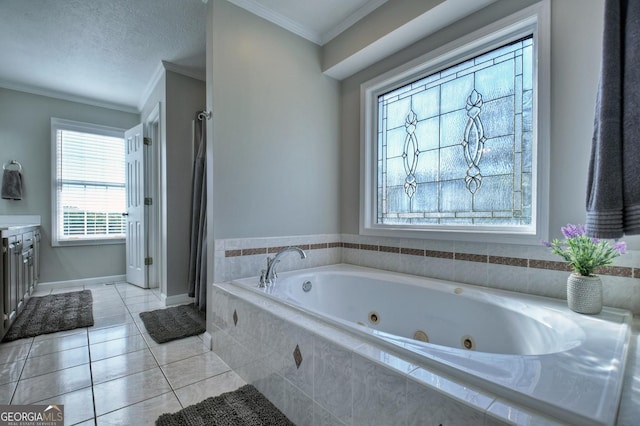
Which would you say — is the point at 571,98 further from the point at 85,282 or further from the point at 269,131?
the point at 85,282

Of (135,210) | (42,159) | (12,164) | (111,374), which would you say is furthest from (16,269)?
(42,159)

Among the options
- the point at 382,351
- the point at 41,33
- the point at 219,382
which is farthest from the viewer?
the point at 41,33

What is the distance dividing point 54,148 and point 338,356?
440cm

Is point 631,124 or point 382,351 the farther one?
point 382,351

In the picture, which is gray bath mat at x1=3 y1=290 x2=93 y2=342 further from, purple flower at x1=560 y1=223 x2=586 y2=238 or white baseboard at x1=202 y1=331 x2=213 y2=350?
purple flower at x1=560 y1=223 x2=586 y2=238

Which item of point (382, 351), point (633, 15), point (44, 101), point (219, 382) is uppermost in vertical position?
point (44, 101)

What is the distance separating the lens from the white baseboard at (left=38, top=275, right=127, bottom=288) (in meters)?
3.53

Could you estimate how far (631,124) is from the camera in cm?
80

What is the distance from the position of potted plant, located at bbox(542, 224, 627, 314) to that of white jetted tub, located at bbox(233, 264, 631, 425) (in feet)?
0.20

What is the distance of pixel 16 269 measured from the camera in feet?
7.70

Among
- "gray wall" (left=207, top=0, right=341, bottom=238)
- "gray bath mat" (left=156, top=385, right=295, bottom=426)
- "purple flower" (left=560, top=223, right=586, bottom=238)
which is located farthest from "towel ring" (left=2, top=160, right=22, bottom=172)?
"purple flower" (left=560, top=223, right=586, bottom=238)

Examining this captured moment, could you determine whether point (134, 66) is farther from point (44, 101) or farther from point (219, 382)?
point (219, 382)

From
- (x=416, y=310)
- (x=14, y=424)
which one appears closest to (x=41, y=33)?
(x=14, y=424)

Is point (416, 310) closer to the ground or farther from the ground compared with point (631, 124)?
closer to the ground
